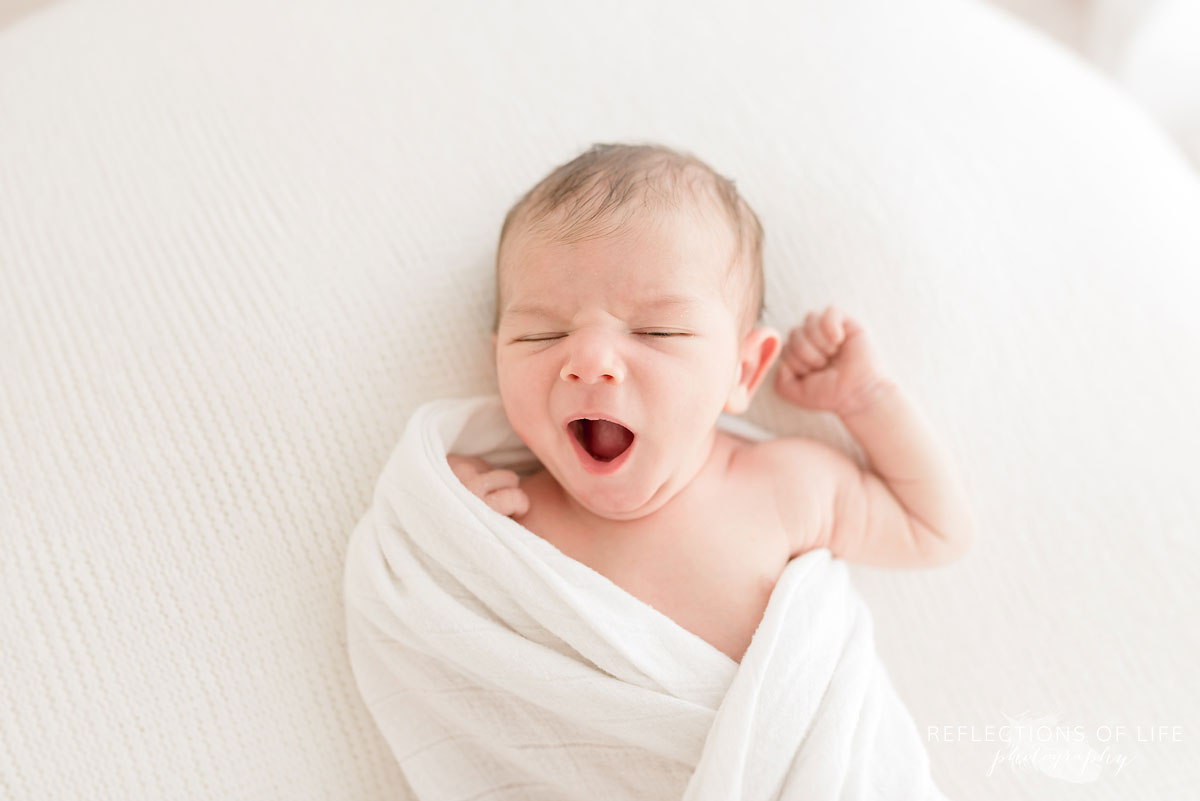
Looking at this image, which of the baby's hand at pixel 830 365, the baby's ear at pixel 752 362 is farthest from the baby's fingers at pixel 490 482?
the baby's hand at pixel 830 365

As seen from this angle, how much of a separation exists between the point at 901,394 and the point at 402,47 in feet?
2.97

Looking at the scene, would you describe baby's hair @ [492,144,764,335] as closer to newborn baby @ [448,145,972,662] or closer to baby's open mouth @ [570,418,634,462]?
newborn baby @ [448,145,972,662]

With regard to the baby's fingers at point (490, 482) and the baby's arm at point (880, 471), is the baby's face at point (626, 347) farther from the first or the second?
the baby's arm at point (880, 471)

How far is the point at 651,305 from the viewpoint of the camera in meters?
1.07

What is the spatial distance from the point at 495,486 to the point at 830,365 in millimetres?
491

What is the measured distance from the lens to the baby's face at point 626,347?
105cm

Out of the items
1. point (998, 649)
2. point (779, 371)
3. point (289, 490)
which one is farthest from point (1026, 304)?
point (289, 490)

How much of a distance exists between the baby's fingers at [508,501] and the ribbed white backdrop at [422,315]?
0.19 metres

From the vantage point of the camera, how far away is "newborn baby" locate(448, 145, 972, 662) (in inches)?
42.1

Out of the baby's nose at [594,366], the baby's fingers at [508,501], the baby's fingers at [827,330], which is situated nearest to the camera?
the baby's nose at [594,366]

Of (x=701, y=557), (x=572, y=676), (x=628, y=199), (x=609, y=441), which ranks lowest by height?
(x=572, y=676)

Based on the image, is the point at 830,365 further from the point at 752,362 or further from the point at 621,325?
the point at 621,325

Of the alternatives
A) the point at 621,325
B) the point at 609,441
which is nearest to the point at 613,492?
the point at 609,441

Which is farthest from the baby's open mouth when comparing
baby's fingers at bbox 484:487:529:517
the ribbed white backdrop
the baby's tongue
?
the ribbed white backdrop
